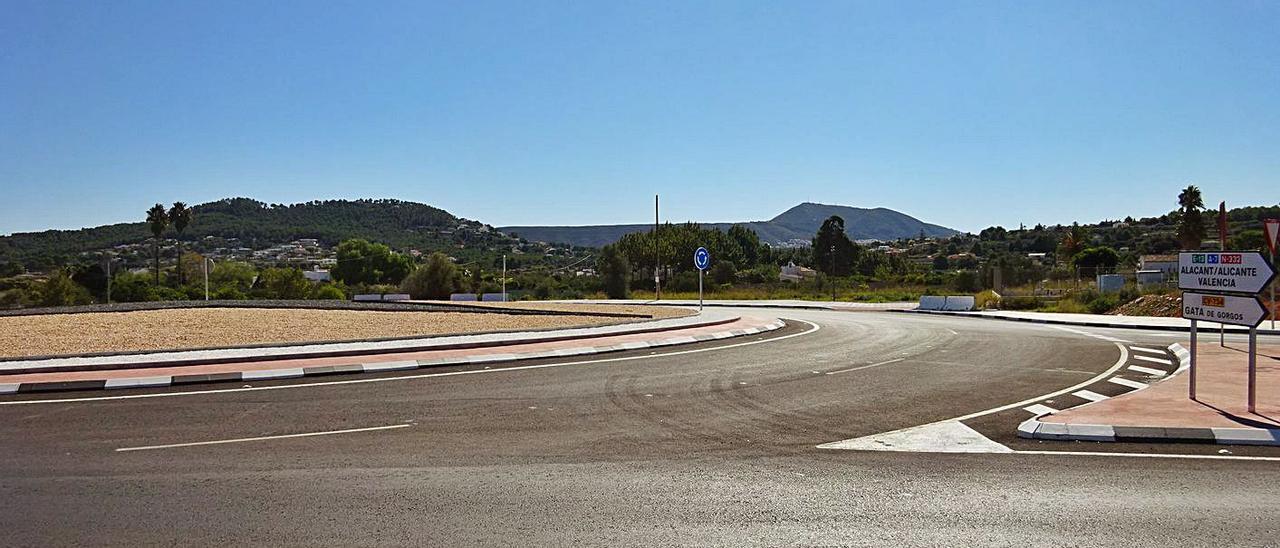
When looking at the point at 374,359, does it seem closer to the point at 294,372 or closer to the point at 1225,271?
the point at 294,372

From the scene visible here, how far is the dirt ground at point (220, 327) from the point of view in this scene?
734 inches

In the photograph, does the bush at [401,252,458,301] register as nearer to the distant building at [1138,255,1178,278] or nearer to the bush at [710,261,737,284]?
the bush at [710,261,737,284]

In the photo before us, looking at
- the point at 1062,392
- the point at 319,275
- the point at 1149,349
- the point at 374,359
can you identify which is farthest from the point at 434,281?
the point at 1062,392

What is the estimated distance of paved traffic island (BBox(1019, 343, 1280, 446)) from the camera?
29.6 ft

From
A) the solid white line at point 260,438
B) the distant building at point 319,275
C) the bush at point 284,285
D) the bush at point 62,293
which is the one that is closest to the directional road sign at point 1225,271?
the solid white line at point 260,438

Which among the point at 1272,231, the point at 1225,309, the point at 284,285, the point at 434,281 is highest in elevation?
the point at 1272,231

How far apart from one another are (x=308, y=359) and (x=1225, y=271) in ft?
47.1

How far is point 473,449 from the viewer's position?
857 cm

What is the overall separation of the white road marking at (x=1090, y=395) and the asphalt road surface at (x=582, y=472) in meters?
0.51

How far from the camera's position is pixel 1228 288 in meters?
10.4

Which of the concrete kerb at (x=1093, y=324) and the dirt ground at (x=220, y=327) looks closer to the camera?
the dirt ground at (x=220, y=327)

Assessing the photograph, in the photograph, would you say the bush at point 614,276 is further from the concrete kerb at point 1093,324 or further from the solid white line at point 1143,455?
the solid white line at point 1143,455

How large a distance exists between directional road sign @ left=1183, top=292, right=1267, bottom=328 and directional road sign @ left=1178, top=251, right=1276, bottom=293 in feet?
0.33

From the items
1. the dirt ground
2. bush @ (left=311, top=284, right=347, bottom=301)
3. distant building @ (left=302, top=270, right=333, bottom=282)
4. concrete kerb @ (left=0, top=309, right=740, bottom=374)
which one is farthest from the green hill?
concrete kerb @ (left=0, top=309, right=740, bottom=374)
